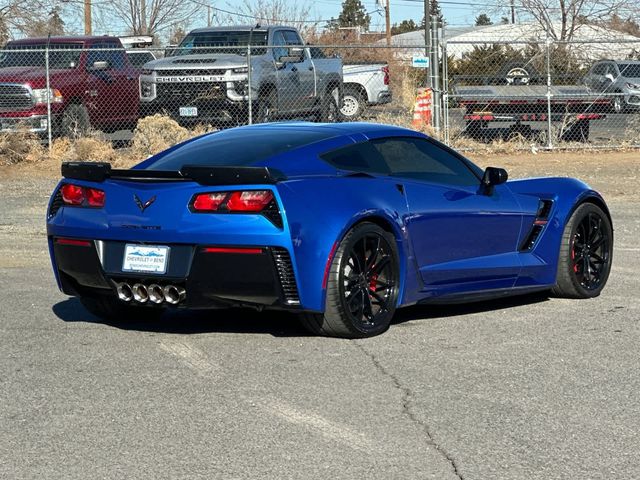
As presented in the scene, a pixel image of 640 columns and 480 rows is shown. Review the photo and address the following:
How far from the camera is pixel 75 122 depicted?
2142cm


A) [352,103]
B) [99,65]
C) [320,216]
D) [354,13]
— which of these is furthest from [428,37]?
[354,13]

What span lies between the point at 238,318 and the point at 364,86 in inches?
814

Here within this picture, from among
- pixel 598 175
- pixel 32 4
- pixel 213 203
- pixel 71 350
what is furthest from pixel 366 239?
pixel 32 4

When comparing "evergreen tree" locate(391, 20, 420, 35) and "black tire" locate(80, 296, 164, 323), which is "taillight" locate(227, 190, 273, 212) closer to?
"black tire" locate(80, 296, 164, 323)

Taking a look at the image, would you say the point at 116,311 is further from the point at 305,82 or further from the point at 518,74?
the point at 518,74

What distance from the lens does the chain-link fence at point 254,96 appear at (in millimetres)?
20875

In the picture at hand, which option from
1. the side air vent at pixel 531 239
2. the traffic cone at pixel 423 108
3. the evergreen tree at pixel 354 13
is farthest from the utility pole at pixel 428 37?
the evergreen tree at pixel 354 13

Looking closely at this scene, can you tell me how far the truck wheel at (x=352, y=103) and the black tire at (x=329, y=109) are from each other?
199 cm

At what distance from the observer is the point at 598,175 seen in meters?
19.1

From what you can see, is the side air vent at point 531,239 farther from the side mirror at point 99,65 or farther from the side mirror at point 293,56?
the side mirror at point 99,65

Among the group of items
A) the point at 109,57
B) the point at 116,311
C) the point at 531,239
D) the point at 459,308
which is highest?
the point at 109,57

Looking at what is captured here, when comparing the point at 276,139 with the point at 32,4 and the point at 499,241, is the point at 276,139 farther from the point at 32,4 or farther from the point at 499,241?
the point at 32,4

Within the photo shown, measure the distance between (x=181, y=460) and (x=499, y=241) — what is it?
3.93m

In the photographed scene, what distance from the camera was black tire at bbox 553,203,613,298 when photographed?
8688 millimetres
